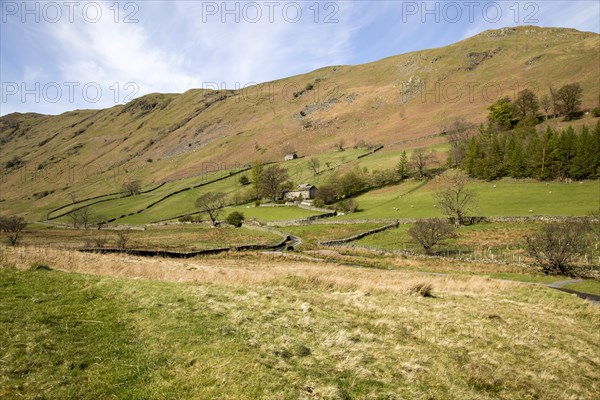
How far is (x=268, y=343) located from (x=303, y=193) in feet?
317

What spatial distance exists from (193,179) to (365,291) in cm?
14723

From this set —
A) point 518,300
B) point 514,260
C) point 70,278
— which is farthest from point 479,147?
point 70,278

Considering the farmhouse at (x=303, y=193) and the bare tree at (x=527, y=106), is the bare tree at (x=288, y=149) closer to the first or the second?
the farmhouse at (x=303, y=193)

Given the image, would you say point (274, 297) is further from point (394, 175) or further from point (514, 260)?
point (394, 175)

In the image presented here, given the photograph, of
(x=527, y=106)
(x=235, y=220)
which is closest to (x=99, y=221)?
(x=235, y=220)

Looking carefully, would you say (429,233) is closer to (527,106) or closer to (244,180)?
(244,180)

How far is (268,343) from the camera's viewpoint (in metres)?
10.6

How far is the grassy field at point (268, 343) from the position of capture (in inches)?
317

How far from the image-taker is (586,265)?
35656 millimetres

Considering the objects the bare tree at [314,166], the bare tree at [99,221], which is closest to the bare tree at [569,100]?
the bare tree at [314,166]

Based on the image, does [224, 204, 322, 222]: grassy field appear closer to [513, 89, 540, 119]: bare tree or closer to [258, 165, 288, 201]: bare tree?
[258, 165, 288, 201]: bare tree

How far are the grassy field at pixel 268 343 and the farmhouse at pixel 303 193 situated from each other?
8694 cm

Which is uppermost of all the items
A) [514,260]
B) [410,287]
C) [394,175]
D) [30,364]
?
[394,175]

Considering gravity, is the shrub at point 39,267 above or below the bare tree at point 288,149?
below
